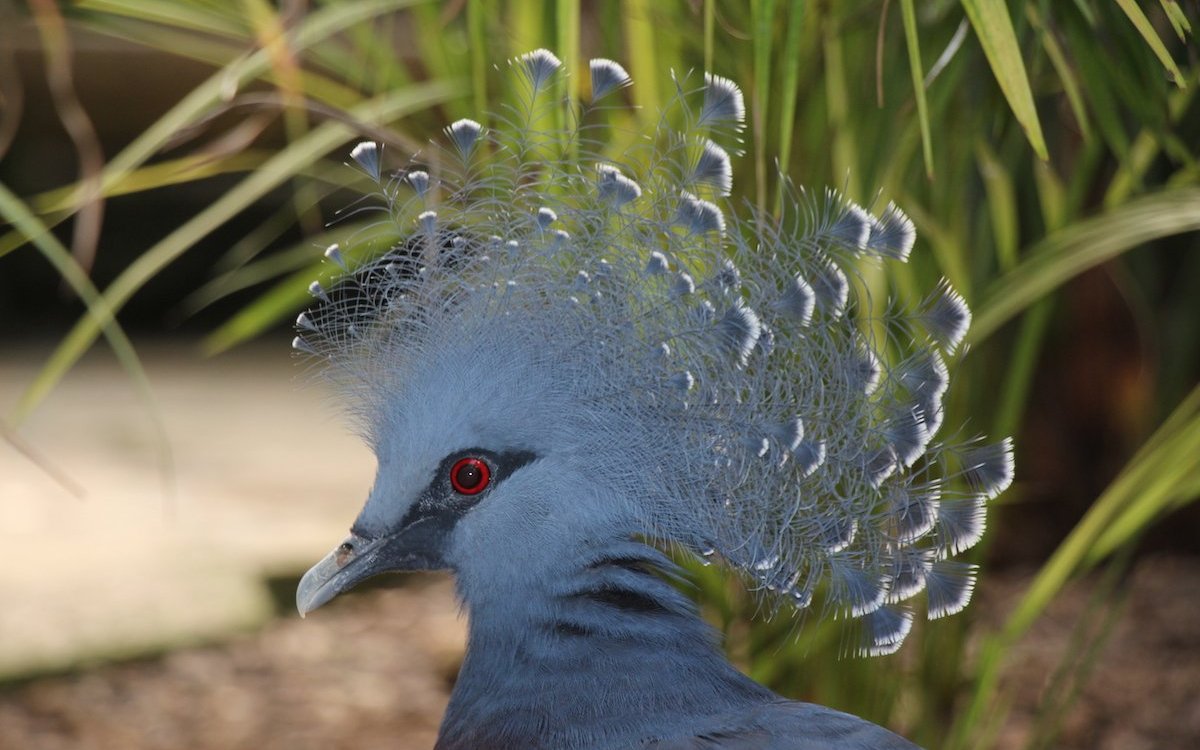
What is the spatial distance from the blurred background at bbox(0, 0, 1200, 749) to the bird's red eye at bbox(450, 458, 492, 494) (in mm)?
231

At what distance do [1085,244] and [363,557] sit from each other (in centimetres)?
84

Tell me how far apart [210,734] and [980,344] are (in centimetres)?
163

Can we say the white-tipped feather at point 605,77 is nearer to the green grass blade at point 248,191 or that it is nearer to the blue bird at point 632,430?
the blue bird at point 632,430

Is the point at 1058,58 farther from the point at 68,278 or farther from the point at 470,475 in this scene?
the point at 68,278

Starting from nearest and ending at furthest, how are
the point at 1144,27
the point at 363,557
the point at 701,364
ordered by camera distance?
the point at 1144,27, the point at 701,364, the point at 363,557

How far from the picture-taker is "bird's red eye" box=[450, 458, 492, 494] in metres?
1.28

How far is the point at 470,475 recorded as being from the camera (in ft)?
4.21

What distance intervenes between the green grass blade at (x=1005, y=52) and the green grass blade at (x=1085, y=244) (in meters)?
0.33

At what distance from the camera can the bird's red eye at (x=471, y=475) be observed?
1.28 m

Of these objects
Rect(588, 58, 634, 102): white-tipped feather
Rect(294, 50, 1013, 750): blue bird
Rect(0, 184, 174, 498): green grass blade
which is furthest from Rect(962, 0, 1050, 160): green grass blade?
Rect(0, 184, 174, 498): green grass blade

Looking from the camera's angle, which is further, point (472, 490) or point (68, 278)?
point (68, 278)

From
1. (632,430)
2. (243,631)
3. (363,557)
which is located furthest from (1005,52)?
(243,631)

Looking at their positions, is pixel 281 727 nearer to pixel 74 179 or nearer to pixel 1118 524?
pixel 1118 524

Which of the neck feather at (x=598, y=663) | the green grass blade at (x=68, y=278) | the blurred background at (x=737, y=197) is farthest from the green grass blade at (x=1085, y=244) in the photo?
the green grass blade at (x=68, y=278)
